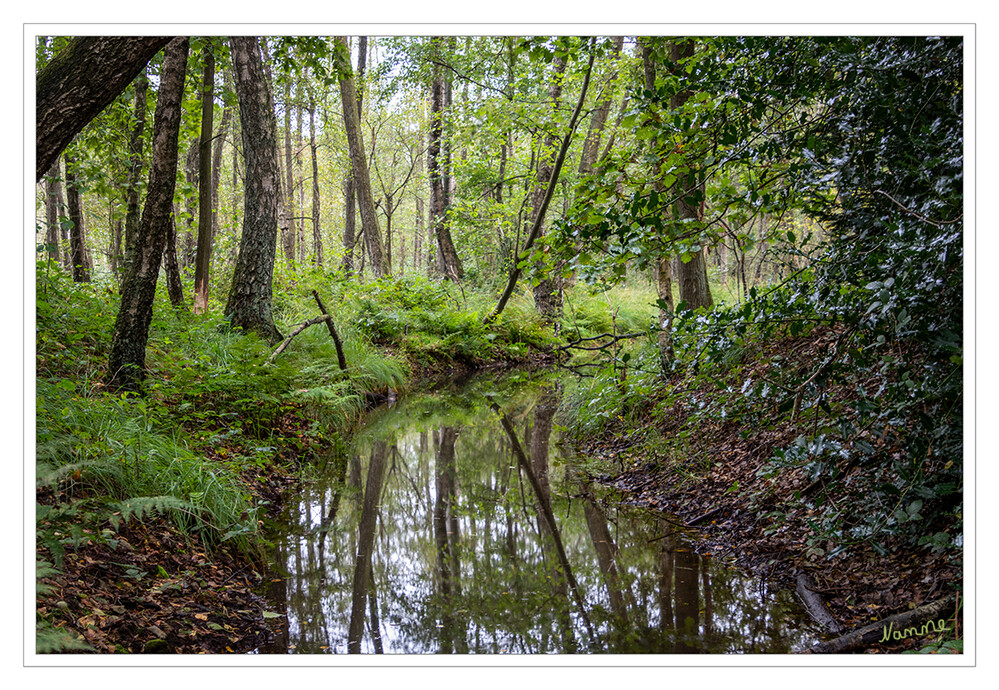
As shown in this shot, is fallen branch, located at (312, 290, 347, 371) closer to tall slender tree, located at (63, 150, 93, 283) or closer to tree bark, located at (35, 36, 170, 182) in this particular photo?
tall slender tree, located at (63, 150, 93, 283)

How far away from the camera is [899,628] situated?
2539 millimetres

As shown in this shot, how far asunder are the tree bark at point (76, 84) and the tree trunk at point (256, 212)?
423cm

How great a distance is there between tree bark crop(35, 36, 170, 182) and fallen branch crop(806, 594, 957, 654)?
4.36 meters

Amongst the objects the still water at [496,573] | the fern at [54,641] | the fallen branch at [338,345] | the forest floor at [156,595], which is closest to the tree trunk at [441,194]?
the fallen branch at [338,345]

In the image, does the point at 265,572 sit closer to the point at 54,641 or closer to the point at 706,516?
the point at 54,641

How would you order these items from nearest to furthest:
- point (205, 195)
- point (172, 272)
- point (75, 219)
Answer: point (172, 272), point (205, 195), point (75, 219)

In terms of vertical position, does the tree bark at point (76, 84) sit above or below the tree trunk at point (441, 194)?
below

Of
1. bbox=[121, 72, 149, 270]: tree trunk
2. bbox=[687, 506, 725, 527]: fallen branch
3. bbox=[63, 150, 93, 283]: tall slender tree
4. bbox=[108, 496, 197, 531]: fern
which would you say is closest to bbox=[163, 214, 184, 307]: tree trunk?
bbox=[121, 72, 149, 270]: tree trunk

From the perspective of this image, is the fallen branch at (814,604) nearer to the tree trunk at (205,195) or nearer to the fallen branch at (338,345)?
the fallen branch at (338,345)

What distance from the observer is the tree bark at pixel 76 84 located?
2982 mm

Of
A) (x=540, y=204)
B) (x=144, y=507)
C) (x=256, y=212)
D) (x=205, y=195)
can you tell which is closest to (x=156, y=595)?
(x=144, y=507)

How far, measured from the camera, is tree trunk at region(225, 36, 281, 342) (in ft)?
23.7

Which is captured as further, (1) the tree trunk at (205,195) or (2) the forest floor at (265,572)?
(1) the tree trunk at (205,195)

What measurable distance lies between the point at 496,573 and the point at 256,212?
18.2 feet
